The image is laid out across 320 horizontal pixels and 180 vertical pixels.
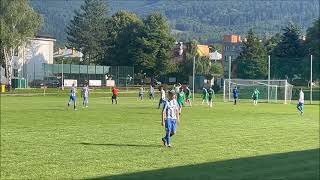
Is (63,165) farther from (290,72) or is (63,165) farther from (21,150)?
(290,72)

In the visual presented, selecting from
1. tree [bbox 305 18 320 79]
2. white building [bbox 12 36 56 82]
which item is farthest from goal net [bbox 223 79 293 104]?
white building [bbox 12 36 56 82]

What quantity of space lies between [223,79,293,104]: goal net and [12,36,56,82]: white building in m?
35.2

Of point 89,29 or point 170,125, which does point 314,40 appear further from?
point 170,125

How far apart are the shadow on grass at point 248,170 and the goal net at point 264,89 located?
1894 inches

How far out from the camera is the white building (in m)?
97.1

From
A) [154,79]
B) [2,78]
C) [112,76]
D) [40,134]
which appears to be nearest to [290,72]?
[112,76]

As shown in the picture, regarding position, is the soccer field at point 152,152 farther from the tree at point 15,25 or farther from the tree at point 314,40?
the tree at point 314,40

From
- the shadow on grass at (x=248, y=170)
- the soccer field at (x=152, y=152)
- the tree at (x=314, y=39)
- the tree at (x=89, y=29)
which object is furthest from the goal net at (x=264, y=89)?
the tree at (x=89, y=29)

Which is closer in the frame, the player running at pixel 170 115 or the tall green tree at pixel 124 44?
the player running at pixel 170 115

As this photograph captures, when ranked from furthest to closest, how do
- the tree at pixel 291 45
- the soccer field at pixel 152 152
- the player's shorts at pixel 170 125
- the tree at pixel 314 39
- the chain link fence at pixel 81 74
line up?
the tree at pixel 314 39 → the tree at pixel 291 45 → the chain link fence at pixel 81 74 → the player's shorts at pixel 170 125 → the soccer field at pixel 152 152

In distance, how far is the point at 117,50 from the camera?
352 ft

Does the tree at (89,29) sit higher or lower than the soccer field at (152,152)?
higher

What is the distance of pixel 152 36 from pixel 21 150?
8841cm

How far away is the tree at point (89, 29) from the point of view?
128m
